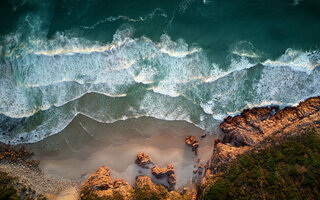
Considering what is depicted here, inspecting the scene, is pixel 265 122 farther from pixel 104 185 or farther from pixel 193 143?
pixel 104 185

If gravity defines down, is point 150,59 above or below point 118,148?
above

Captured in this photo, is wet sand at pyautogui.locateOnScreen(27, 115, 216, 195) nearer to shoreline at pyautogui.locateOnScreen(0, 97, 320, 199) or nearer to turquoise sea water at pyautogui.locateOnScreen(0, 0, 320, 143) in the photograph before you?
shoreline at pyautogui.locateOnScreen(0, 97, 320, 199)

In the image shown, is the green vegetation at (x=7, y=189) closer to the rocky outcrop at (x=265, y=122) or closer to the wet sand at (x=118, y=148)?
the wet sand at (x=118, y=148)

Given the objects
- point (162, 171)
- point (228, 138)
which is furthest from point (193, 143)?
point (162, 171)

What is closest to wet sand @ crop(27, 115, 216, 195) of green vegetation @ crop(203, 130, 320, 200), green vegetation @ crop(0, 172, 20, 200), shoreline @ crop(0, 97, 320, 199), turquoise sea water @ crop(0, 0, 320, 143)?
shoreline @ crop(0, 97, 320, 199)

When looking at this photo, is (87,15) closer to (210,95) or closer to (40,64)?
(40,64)

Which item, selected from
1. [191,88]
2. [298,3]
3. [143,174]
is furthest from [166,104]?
[298,3]
